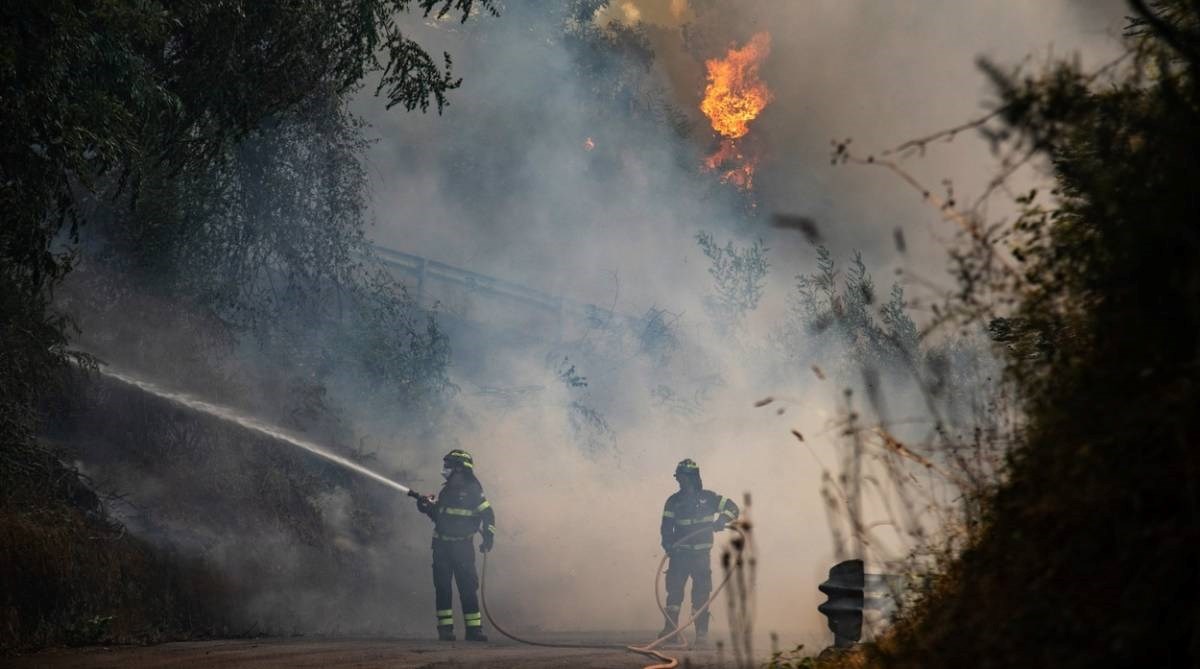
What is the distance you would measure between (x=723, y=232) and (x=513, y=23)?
27.7ft

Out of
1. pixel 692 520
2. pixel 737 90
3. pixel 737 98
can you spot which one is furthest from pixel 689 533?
pixel 737 90

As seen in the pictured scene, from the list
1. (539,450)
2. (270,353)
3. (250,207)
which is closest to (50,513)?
(250,207)

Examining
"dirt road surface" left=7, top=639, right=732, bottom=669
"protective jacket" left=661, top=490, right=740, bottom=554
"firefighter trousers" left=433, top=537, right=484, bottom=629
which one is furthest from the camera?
"protective jacket" left=661, top=490, right=740, bottom=554

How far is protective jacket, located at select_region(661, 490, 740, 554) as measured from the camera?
13500 millimetres

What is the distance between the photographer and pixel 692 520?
13484 mm

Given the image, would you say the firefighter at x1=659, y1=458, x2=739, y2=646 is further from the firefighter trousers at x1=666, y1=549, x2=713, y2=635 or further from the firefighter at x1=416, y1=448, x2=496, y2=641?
the firefighter at x1=416, y1=448, x2=496, y2=641

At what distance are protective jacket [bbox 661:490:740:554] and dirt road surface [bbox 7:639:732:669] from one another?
309 centimetres

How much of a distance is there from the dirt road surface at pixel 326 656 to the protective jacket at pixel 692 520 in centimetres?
309

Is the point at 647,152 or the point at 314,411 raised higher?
the point at 647,152

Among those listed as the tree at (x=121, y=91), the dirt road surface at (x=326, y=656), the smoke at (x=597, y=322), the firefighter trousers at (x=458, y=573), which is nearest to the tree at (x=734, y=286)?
the smoke at (x=597, y=322)

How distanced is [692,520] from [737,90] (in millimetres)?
28993

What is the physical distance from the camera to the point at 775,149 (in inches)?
1565

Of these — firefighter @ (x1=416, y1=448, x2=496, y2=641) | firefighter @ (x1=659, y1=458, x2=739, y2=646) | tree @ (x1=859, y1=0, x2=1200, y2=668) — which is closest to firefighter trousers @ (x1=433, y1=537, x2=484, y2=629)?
firefighter @ (x1=416, y1=448, x2=496, y2=641)

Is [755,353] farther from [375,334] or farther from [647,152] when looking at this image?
[375,334]
